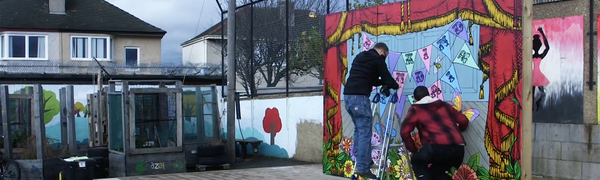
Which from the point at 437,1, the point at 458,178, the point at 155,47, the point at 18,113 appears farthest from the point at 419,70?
the point at 155,47

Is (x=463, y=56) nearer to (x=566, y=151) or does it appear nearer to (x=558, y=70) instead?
(x=558, y=70)

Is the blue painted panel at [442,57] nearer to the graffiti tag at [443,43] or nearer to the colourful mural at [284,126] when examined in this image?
the graffiti tag at [443,43]

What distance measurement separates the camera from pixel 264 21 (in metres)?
15.9

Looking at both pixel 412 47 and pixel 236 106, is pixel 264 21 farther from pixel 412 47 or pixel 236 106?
pixel 412 47

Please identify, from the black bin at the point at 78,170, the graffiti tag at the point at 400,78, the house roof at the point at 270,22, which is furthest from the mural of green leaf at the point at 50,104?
the graffiti tag at the point at 400,78

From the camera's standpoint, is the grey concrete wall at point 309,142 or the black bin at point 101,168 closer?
the grey concrete wall at point 309,142

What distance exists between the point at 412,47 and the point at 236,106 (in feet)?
27.1

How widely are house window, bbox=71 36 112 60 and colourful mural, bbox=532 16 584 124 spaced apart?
1164 inches

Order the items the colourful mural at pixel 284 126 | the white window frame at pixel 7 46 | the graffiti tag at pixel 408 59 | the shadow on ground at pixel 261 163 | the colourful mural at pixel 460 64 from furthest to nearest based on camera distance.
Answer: the white window frame at pixel 7 46, the shadow on ground at pixel 261 163, the colourful mural at pixel 284 126, the graffiti tag at pixel 408 59, the colourful mural at pixel 460 64

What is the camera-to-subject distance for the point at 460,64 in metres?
8.03

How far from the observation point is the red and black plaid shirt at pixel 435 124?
7.02 m

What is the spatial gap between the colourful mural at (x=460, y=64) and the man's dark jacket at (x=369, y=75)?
0.56 metres

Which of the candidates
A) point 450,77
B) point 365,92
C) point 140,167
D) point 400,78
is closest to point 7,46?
point 140,167

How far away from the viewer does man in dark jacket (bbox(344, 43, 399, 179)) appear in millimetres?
8227
